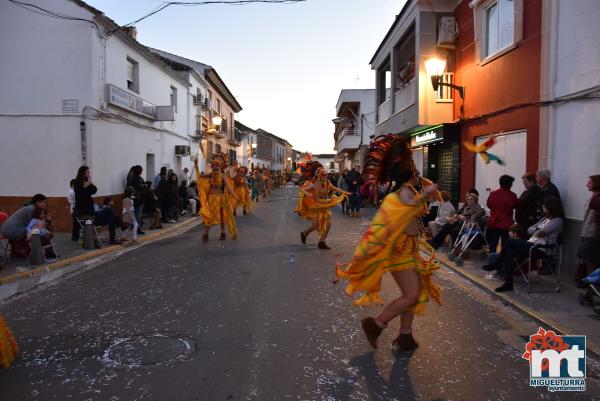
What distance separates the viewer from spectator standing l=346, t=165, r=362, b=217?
18594mm

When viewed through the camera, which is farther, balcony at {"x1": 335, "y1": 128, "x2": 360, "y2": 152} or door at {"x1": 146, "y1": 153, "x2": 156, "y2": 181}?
balcony at {"x1": 335, "y1": 128, "x2": 360, "y2": 152}

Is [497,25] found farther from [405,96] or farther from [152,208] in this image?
[152,208]

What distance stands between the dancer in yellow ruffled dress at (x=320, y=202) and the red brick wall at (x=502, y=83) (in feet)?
9.79

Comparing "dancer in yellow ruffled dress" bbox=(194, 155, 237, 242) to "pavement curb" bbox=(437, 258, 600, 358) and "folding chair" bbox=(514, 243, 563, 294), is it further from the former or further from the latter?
"folding chair" bbox=(514, 243, 563, 294)

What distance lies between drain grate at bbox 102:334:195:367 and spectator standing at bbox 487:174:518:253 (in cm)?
550

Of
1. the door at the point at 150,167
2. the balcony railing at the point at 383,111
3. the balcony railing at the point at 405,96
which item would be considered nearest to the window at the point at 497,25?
the balcony railing at the point at 405,96

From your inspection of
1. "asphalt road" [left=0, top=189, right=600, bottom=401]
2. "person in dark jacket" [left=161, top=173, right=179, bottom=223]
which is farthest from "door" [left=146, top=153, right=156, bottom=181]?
"asphalt road" [left=0, top=189, right=600, bottom=401]

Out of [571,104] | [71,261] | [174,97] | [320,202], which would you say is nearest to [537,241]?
[571,104]

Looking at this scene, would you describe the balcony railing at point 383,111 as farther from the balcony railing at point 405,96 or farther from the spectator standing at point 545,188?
the spectator standing at point 545,188

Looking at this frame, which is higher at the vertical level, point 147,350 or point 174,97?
point 174,97

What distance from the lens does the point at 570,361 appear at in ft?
14.3

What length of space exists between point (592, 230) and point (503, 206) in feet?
5.04

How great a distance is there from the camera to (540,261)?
24.6 ft

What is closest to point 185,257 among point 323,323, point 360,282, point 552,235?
point 323,323
